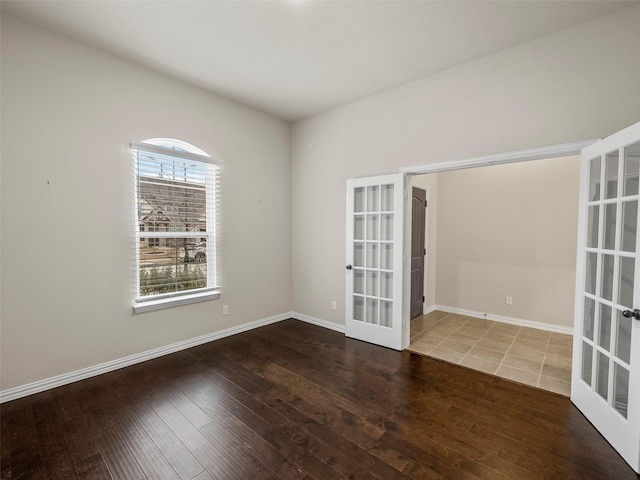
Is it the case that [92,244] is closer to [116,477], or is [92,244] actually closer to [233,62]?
[116,477]

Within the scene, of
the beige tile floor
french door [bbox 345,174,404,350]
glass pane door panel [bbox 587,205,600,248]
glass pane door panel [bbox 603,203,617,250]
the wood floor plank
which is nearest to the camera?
the wood floor plank

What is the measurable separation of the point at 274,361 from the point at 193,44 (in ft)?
10.5

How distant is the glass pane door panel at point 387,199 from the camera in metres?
3.46

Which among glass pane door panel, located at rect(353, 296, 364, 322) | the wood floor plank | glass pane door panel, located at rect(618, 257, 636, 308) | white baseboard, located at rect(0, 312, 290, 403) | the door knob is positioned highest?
glass pane door panel, located at rect(618, 257, 636, 308)

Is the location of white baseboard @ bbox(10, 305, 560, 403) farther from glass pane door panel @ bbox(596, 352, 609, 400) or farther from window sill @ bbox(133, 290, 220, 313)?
glass pane door panel @ bbox(596, 352, 609, 400)

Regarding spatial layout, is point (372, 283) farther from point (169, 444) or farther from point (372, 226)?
point (169, 444)

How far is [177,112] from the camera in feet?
10.8

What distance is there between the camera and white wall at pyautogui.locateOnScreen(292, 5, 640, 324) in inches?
89.1

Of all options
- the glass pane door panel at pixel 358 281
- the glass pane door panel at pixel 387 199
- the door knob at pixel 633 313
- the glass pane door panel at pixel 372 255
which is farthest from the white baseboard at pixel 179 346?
the door knob at pixel 633 313

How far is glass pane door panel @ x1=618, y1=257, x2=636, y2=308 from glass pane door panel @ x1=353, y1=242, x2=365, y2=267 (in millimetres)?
2330

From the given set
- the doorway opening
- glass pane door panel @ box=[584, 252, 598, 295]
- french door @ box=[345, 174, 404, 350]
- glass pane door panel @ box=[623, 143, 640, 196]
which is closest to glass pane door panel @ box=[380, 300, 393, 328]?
french door @ box=[345, 174, 404, 350]

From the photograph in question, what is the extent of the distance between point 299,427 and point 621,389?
84.5 inches

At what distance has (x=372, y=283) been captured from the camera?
3664mm

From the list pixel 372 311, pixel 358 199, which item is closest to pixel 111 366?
pixel 372 311
